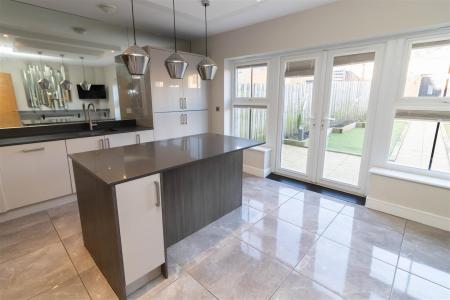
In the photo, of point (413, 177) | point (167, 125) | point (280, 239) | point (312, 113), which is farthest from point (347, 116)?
point (167, 125)

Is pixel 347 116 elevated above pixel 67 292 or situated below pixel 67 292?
above

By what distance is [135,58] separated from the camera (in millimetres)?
1771

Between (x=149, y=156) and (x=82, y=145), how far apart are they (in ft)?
5.14

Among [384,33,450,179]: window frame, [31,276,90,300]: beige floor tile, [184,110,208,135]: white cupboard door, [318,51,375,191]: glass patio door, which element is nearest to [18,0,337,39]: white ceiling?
[318,51,375,191]: glass patio door

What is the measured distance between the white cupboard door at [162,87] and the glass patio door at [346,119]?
243 centimetres

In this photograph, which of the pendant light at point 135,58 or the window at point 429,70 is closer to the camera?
the pendant light at point 135,58

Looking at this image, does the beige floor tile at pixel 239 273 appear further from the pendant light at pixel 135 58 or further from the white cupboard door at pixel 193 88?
the white cupboard door at pixel 193 88

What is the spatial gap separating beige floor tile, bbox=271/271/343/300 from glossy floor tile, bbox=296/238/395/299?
0.18ft

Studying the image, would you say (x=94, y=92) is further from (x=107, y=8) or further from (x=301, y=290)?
(x=301, y=290)

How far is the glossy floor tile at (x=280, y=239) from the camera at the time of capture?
203cm

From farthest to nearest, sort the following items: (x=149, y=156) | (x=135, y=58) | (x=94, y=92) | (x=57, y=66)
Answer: (x=94, y=92) → (x=57, y=66) → (x=149, y=156) → (x=135, y=58)

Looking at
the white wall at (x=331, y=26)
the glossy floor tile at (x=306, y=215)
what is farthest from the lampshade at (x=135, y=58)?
the white wall at (x=331, y=26)

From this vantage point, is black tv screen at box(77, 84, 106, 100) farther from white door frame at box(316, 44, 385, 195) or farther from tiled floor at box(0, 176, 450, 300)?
white door frame at box(316, 44, 385, 195)

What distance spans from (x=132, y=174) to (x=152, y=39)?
3.50m
